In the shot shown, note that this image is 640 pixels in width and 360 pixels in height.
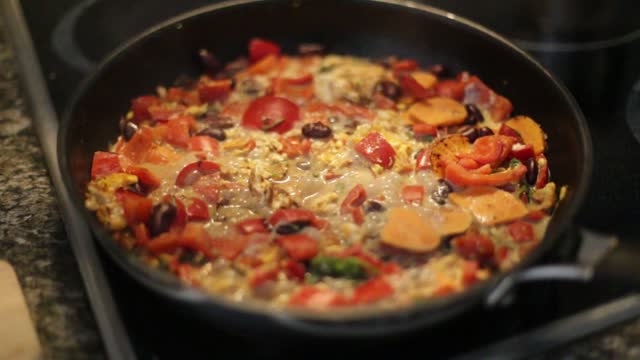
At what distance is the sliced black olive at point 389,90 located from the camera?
240 cm

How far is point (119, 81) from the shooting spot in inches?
90.0

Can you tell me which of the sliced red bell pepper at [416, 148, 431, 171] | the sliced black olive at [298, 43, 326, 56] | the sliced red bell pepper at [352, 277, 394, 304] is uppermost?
the sliced black olive at [298, 43, 326, 56]

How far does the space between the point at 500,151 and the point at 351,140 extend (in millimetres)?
A: 429

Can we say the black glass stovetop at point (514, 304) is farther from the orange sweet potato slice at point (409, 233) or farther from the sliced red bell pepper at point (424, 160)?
the sliced red bell pepper at point (424, 160)

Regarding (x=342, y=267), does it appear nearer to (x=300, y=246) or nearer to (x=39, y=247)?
(x=300, y=246)

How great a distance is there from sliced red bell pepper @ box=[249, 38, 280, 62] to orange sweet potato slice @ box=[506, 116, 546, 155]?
0.86 m

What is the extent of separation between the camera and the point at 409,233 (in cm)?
184

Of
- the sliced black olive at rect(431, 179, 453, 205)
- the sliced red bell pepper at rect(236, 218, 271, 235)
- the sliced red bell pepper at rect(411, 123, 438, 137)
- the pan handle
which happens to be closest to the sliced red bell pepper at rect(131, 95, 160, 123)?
the sliced red bell pepper at rect(236, 218, 271, 235)

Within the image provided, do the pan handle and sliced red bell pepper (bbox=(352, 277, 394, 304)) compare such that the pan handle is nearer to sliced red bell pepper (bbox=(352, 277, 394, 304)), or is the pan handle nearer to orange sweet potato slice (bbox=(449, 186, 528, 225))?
sliced red bell pepper (bbox=(352, 277, 394, 304))

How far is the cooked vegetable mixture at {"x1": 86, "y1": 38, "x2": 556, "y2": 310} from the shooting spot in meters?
1.76

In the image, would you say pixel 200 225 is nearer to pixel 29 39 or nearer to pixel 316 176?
pixel 316 176

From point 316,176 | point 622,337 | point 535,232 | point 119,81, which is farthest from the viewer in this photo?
point 119,81

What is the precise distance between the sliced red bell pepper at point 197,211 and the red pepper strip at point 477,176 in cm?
67

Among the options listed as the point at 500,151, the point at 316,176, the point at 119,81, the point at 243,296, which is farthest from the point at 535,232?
the point at 119,81
